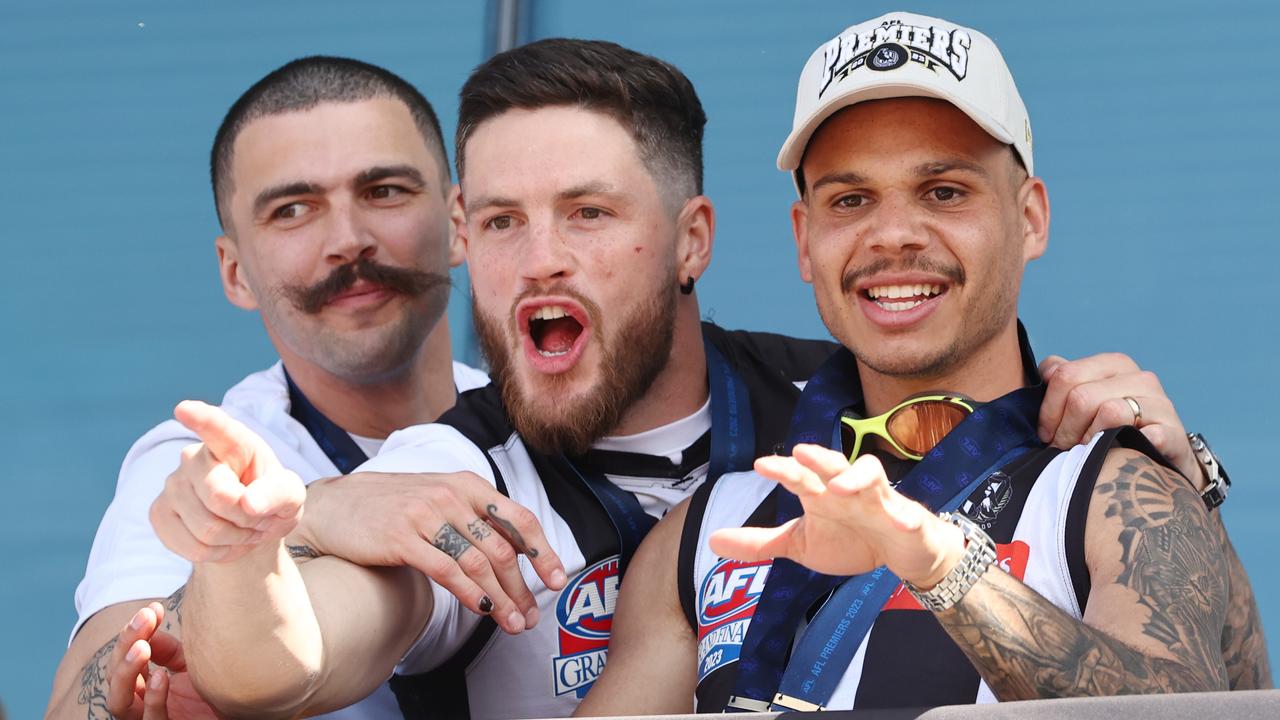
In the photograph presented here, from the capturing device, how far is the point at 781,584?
7.15 ft

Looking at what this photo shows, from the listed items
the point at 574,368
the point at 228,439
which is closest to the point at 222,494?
the point at 228,439

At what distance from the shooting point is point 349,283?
3250 millimetres

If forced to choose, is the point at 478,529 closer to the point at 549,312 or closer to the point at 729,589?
the point at 729,589

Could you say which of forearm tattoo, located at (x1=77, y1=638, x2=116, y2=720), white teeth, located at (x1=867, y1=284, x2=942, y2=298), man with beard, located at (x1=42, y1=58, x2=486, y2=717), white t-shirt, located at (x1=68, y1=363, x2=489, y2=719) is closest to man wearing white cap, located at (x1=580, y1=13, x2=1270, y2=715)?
white teeth, located at (x1=867, y1=284, x2=942, y2=298)

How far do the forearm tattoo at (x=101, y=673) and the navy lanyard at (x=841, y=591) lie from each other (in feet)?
2.86

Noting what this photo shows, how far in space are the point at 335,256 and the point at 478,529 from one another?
1.21 m

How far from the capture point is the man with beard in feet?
10.6

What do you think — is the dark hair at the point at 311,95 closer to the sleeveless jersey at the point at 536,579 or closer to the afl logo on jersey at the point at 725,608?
the sleeveless jersey at the point at 536,579

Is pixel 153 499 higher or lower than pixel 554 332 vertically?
lower

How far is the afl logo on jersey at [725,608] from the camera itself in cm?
222

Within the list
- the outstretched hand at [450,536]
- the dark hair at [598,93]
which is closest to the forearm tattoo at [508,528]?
the outstretched hand at [450,536]

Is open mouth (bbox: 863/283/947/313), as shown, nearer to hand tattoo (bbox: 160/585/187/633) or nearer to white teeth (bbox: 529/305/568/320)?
white teeth (bbox: 529/305/568/320)

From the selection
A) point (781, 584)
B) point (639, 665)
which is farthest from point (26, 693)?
point (781, 584)

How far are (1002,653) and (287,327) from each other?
2.04 m
